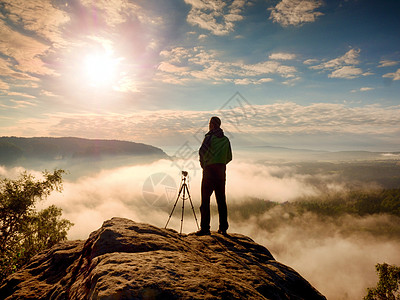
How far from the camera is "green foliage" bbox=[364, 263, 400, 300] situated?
3791 centimetres

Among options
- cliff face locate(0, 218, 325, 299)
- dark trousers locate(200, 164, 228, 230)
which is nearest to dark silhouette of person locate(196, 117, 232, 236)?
dark trousers locate(200, 164, 228, 230)

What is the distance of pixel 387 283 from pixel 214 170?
51286 mm

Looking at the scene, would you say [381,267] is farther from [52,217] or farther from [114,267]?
[52,217]

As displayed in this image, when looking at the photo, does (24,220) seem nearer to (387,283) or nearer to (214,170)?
(214,170)

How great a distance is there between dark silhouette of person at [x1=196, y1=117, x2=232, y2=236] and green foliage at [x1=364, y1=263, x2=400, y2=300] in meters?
48.7

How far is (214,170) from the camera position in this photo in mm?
8766

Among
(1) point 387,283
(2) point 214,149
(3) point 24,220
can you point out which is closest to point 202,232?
(2) point 214,149

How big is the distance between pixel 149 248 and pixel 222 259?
7.05ft

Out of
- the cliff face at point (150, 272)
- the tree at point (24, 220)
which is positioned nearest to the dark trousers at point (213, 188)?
the cliff face at point (150, 272)

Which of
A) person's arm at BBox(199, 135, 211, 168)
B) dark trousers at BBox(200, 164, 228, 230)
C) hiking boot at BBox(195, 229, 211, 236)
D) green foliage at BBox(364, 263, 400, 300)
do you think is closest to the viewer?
hiking boot at BBox(195, 229, 211, 236)

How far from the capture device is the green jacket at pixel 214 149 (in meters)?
8.74

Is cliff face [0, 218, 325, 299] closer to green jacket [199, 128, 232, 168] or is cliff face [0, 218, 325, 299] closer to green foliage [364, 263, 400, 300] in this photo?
green jacket [199, 128, 232, 168]

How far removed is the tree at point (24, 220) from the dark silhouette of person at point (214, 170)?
21.8m

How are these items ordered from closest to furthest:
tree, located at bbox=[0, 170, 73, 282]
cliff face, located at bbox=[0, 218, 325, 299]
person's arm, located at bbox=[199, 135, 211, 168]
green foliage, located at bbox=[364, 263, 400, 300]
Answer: cliff face, located at bbox=[0, 218, 325, 299] → person's arm, located at bbox=[199, 135, 211, 168] → tree, located at bbox=[0, 170, 73, 282] → green foliage, located at bbox=[364, 263, 400, 300]
